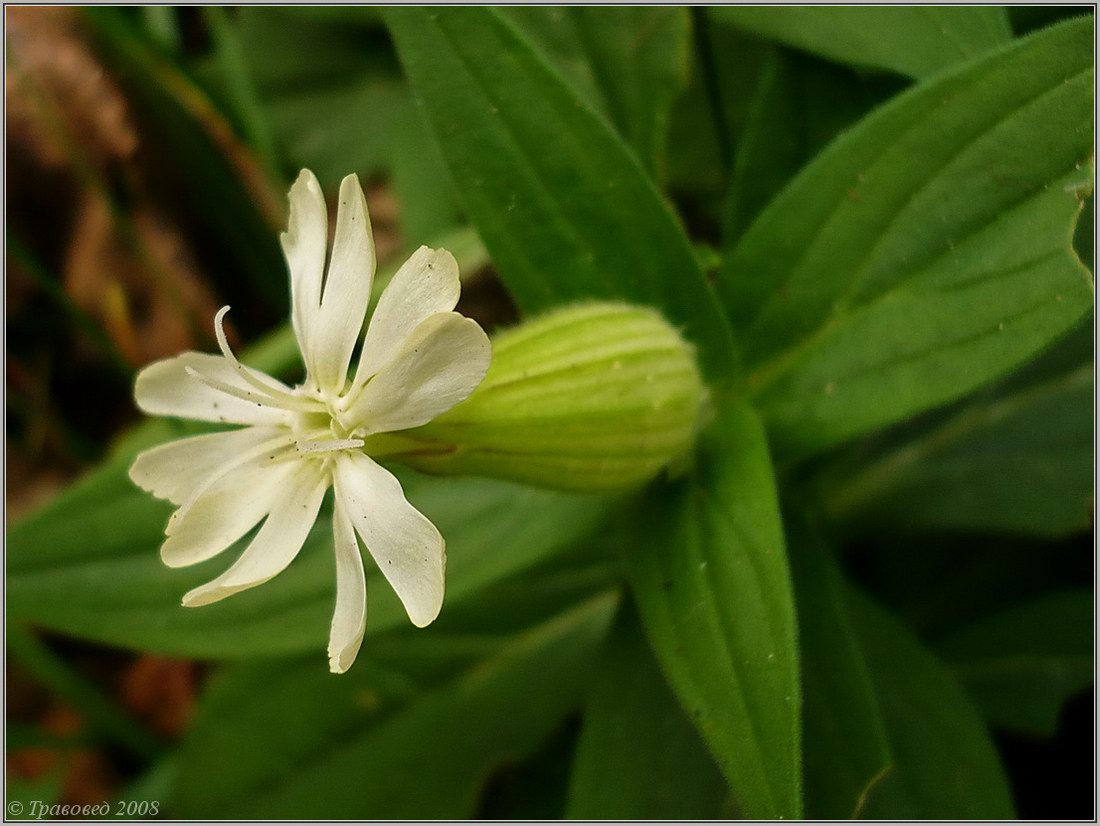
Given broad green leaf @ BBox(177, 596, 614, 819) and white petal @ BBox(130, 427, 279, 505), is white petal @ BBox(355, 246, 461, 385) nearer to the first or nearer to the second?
white petal @ BBox(130, 427, 279, 505)

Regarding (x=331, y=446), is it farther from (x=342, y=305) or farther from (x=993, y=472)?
(x=993, y=472)

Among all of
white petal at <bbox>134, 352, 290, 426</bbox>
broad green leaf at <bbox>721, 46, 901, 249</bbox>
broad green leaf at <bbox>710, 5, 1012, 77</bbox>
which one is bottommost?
white petal at <bbox>134, 352, 290, 426</bbox>

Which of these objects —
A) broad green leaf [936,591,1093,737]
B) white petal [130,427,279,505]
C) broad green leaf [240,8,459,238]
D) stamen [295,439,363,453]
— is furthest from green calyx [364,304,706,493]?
broad green leaf [240,8,459,238]

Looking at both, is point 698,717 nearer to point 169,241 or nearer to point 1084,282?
point 1084,282

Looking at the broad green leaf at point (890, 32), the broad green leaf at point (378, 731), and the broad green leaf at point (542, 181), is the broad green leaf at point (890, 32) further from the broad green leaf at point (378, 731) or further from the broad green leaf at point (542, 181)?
the broad green leaf at point (378, 731)

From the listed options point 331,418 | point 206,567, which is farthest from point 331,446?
point 206,567
